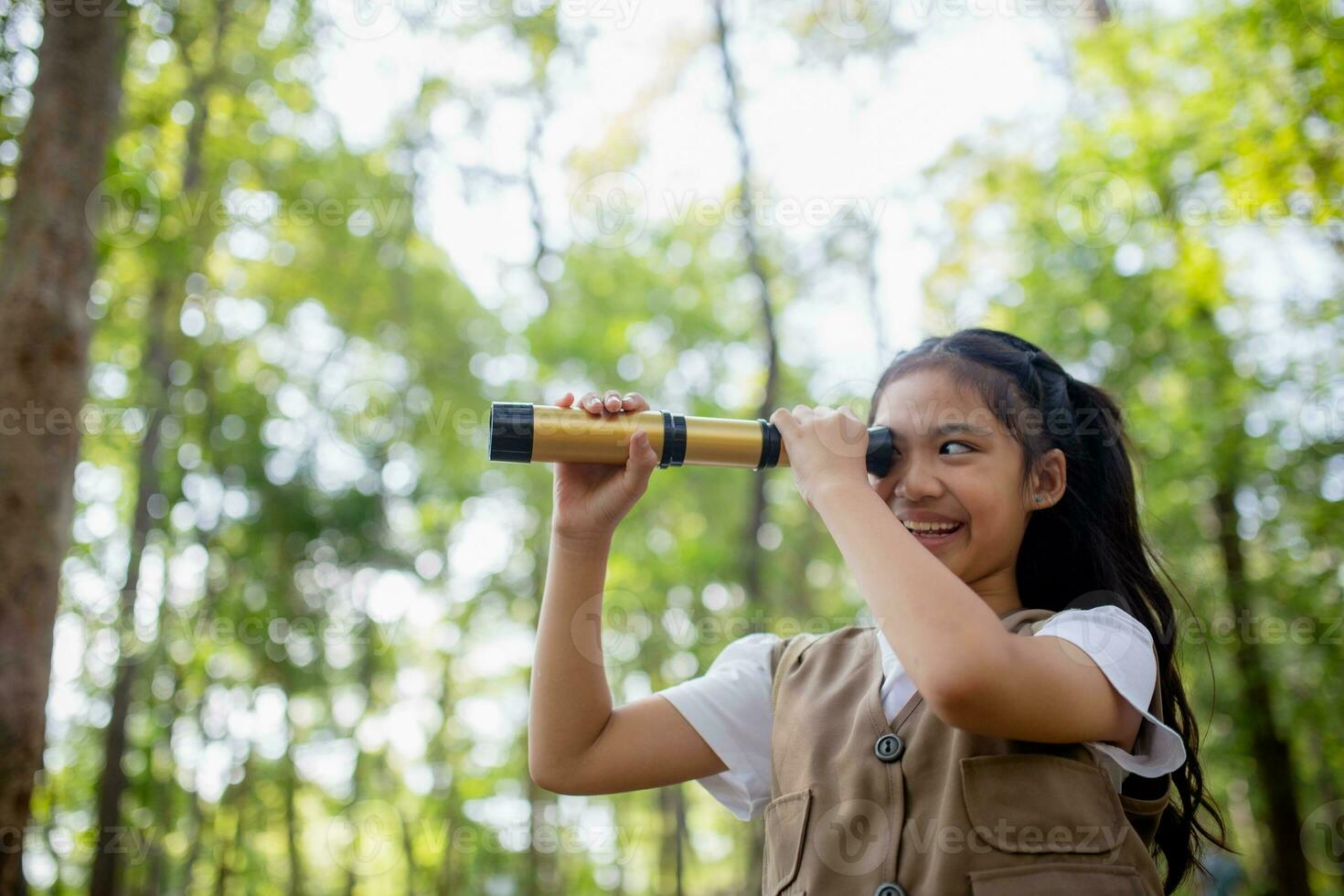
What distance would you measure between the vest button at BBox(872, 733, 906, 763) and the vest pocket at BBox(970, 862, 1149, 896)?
0.65 feet

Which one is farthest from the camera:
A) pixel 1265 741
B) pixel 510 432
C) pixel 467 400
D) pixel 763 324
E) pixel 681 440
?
pixel 467 400

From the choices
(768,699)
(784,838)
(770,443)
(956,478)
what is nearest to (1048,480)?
(956,478)

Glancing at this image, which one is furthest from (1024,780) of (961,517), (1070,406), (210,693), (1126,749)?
(210,693)

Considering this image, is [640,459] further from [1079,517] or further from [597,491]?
[1079,517]

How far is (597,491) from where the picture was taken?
1.70 metres

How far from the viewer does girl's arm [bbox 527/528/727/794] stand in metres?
1.69

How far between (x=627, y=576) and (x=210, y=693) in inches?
190

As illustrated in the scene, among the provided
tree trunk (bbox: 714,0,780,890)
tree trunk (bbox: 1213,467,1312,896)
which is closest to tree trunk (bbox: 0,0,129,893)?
tree trunk (bbox: 714,0,780,890)

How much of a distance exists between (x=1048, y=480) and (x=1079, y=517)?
121mm

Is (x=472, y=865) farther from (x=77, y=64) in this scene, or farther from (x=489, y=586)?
(x=77, y=64)

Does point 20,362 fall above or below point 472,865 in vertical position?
above

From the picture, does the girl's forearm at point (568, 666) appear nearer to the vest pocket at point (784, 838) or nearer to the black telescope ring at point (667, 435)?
Answer: the black telescope ring at point (667, 435)

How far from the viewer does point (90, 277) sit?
3482mm

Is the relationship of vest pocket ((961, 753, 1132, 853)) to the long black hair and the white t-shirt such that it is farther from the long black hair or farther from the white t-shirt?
the long black hair
